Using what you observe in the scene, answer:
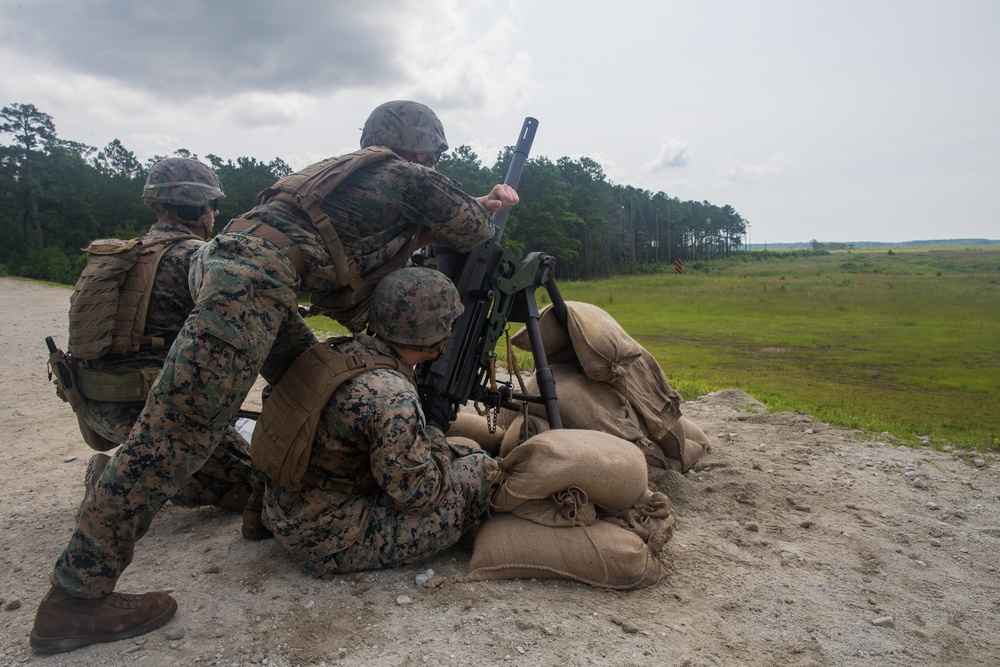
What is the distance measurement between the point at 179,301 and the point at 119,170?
139 feet

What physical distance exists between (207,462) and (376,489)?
4.00 feet

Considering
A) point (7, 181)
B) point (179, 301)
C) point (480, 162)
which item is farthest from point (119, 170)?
point (179, 301)

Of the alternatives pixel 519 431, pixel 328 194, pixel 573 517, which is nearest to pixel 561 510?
pixel 573 517

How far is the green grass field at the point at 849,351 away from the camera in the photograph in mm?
7164

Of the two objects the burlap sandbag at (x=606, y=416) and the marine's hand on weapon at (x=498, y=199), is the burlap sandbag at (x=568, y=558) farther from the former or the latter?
the marine's hand on weapon at (x=498, y=199)

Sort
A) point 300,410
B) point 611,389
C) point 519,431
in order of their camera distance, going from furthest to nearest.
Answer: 1. point 611,389
2. point 519,431
3. point 300,410

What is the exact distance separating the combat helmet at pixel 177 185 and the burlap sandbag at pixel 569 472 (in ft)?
7.90

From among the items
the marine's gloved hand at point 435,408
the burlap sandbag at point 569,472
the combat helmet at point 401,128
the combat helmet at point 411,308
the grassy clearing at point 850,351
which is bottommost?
the grassy clearing at point 850,351

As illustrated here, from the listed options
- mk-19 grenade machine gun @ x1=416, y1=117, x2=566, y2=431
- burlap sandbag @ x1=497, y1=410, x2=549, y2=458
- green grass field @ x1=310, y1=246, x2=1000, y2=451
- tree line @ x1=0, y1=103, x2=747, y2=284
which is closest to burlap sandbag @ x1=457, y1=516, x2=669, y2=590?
mk-19 grenade machine gun @ x1=416, y1=117, x2=566, y2=431

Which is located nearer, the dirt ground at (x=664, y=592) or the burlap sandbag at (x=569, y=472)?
the dirt ground at (x=664, y=592)

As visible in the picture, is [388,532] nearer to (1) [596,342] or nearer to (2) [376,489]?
(2) [376,489]

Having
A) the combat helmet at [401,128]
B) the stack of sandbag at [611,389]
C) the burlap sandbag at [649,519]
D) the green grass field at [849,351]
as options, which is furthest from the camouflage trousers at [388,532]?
the green grass field at [849,351]

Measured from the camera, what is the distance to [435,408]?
3824 mm

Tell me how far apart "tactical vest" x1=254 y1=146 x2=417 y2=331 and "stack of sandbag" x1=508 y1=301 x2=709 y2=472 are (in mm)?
1556
